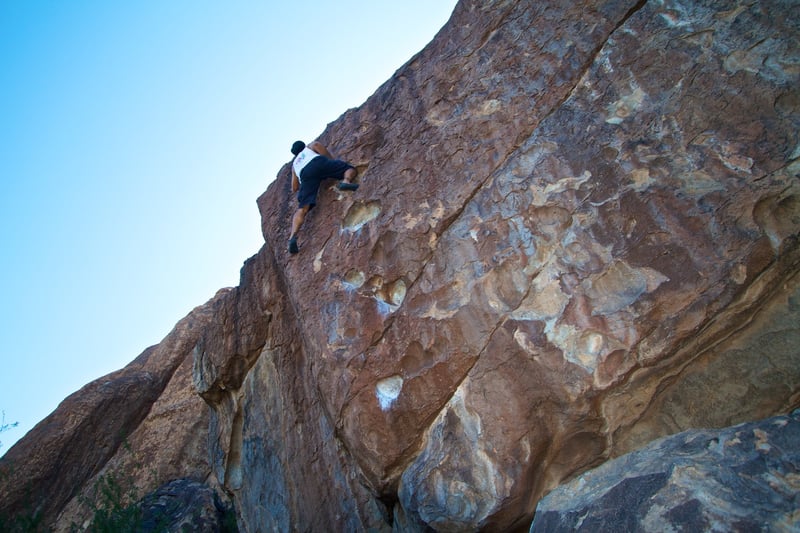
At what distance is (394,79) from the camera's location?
639cm

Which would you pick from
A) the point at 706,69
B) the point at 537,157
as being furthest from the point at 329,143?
the point at 706,69

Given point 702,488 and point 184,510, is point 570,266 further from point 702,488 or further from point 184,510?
point 184,510

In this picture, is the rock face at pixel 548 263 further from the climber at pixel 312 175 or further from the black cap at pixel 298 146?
the black cap at pixel 298 146

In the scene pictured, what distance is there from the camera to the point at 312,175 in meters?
6.13

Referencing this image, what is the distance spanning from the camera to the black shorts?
605 cm

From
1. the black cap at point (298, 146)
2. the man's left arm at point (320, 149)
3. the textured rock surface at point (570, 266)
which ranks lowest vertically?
the textured rock surface at point (570, 266)

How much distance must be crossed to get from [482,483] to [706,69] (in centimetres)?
365

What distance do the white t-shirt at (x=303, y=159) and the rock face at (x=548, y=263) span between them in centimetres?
63

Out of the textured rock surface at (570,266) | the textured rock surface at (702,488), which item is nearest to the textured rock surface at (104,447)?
the textured rock surface at (570,266)

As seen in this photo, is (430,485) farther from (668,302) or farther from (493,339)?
(668,302)

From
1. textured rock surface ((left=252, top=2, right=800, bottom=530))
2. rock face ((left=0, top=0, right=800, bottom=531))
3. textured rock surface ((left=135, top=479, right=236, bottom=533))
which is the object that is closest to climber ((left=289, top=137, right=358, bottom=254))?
rock face ((left=0, top=0, right=800, bottom=531))

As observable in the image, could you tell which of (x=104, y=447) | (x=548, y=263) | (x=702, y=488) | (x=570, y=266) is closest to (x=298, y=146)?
(x=548, y=263)

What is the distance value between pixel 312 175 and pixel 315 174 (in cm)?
4

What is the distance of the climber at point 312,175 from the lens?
19.5 ft
